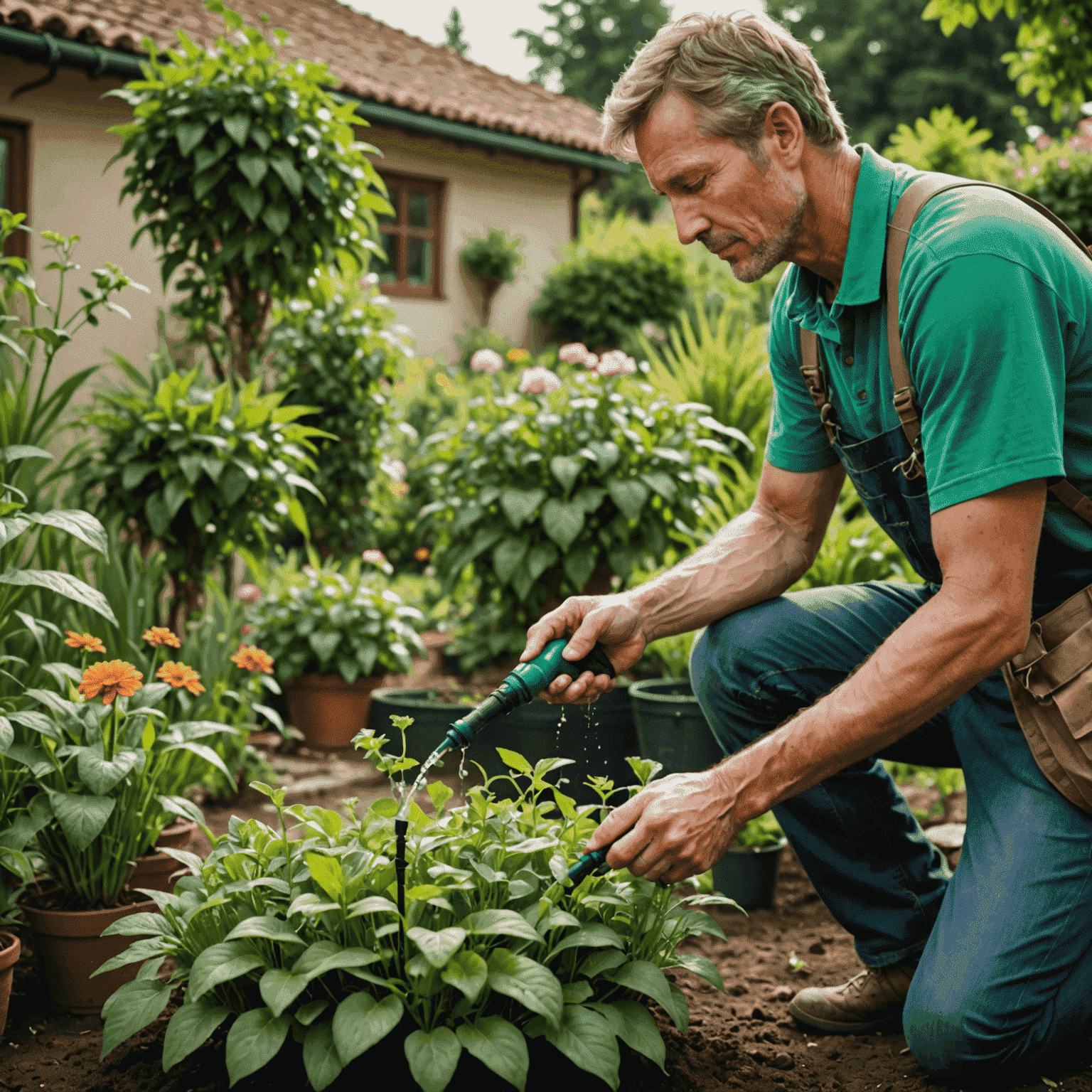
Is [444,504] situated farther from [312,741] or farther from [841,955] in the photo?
[841,955]

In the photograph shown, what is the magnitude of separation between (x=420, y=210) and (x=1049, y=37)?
561cm

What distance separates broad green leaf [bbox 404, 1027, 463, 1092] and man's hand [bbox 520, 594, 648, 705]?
597 mm

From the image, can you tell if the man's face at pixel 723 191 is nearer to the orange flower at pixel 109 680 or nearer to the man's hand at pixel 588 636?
the man's hand at pixel 588 636

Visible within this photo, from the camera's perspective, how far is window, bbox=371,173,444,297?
9242 mm

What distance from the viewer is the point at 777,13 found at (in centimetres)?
2703

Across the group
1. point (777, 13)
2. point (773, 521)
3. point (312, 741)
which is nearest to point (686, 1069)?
point (773, 521)

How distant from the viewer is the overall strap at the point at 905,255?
174 centimetres

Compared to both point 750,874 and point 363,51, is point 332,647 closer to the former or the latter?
point 750,874

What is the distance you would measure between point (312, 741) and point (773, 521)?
275 cm

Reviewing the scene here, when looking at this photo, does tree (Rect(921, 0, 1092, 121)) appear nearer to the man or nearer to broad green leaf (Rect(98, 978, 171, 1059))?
the man

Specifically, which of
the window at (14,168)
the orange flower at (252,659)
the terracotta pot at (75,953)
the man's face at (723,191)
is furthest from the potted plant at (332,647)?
the window at (14,168)

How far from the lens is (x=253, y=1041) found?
1.42m

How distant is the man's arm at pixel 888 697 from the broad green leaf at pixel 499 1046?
0.26 m

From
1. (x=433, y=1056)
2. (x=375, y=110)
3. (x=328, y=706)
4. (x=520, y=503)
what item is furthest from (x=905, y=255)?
(x=375, y=110)
